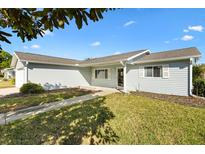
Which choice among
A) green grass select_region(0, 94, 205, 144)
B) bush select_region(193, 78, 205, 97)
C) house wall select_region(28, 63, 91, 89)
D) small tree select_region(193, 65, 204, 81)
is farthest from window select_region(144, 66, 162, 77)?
house wall select_region(28, 63, 91, 89)

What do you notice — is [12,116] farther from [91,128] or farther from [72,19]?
[72,19]

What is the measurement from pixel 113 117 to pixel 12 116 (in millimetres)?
4467

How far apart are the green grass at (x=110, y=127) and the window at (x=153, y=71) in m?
5.58

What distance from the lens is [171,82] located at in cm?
1102

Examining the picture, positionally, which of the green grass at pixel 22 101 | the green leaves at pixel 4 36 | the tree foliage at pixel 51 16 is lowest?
the green grass at pixel 22 101

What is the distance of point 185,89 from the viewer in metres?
10.3

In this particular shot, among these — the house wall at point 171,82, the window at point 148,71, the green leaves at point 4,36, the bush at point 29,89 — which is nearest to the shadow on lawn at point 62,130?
the green leaves at point 4,36

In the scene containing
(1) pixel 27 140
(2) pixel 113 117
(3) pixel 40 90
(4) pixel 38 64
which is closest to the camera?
(1) pixel 27 140

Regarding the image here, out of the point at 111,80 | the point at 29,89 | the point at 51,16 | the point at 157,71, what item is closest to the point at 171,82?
the point at 157,71

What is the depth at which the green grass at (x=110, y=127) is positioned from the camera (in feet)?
13.7

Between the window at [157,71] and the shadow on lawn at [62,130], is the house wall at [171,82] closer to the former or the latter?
the window at [157,71]

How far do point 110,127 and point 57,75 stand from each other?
41.3 feet

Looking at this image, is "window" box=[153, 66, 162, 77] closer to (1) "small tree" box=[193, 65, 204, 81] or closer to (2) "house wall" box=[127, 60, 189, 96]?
(2) "house wall" box=[127, 60, 189, 96]
